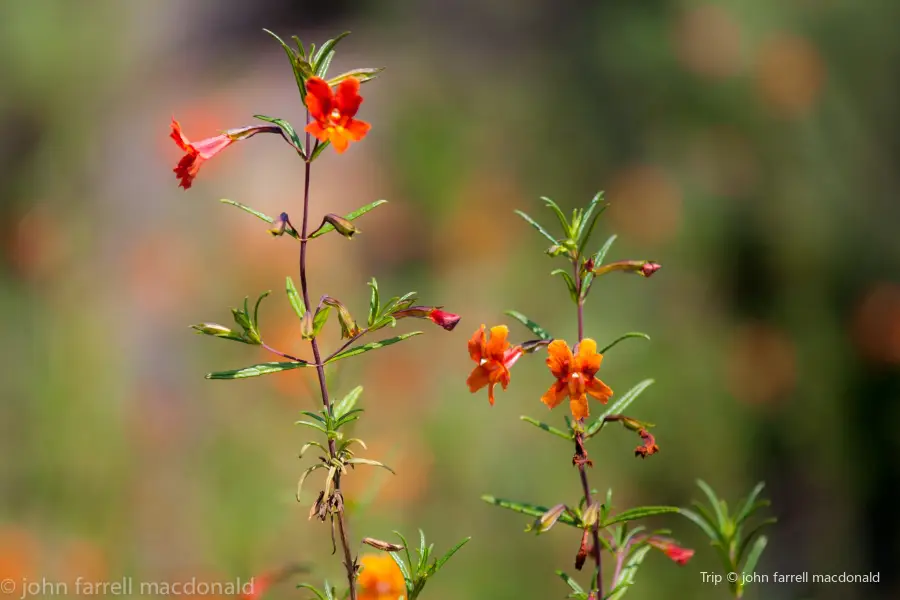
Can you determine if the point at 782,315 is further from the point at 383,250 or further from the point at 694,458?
the point at 383,250

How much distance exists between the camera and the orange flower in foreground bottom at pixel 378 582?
3.93 feet

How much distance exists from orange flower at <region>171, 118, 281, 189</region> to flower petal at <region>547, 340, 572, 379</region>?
1.53ft

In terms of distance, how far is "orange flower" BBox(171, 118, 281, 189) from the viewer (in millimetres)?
1065

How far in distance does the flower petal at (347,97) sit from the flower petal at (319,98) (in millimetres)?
11

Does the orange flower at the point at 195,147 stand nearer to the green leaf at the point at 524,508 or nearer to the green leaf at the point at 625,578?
the green leaf at the point at 524,508

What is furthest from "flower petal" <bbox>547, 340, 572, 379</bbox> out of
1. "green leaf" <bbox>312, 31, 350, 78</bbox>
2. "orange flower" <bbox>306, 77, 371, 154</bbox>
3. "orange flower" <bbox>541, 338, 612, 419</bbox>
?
"green leaf" <bbox>312, 31, 350, 78</bbox>

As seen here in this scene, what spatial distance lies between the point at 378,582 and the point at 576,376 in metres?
0.48

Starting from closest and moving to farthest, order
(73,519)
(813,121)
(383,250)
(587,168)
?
(73,519) < (813,121) < (587,168) < (383,250)

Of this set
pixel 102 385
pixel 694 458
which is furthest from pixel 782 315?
pixel 102 385

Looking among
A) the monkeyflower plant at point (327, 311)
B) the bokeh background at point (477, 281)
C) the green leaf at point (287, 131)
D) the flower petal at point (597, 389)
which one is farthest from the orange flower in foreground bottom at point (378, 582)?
the bokeh background at point (477, 281)

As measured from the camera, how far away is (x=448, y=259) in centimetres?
534

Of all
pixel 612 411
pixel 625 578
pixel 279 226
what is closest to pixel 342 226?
pixel 279 226

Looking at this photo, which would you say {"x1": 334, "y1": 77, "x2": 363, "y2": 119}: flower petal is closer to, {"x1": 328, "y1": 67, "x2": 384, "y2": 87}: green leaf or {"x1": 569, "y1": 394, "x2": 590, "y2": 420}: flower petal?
{"x1": 328, "y1": 67, "x2": 384, "y2": 87}: green leaf

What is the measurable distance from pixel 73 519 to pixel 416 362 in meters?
1.95
